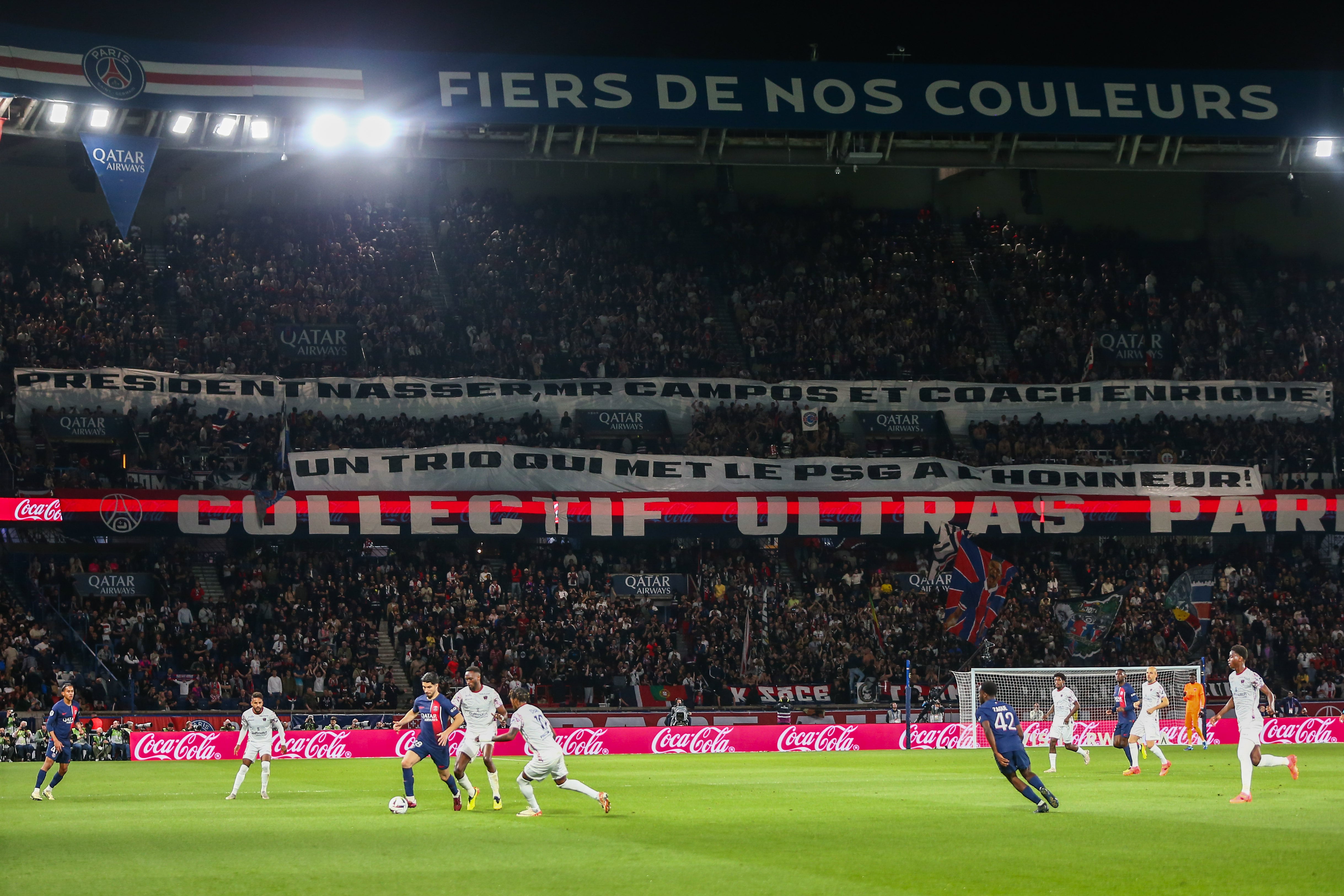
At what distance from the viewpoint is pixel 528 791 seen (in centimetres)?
2059

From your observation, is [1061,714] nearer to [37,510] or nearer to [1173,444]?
[1173,444]

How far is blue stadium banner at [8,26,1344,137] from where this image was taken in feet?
137

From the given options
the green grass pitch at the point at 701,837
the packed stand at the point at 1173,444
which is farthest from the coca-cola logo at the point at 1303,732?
the green grass pitch at the point at 701,837

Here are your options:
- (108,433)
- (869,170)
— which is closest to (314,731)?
(108,433)

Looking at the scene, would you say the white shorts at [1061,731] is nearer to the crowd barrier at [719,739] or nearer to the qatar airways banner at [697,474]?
the crowd barrier at [719,739]

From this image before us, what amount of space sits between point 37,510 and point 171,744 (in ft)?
28.7

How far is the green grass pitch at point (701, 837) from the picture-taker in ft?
47.1

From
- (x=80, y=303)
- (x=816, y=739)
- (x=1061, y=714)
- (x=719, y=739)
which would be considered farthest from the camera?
(x=80, y=303)

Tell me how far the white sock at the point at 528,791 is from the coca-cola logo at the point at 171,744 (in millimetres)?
20399

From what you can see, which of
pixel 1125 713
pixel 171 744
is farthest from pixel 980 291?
pixel 171 744

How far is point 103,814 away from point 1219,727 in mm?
31097

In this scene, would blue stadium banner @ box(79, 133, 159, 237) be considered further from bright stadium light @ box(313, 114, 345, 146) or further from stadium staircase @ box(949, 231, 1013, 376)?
stadium staircase @ box(949, 231, 1013, 376)

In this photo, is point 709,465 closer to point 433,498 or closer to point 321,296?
point 433,498

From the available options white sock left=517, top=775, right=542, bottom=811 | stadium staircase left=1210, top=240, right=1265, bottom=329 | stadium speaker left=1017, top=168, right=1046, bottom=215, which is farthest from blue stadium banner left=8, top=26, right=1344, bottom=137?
white sock left=517, top=775, right=542, bottom=811
